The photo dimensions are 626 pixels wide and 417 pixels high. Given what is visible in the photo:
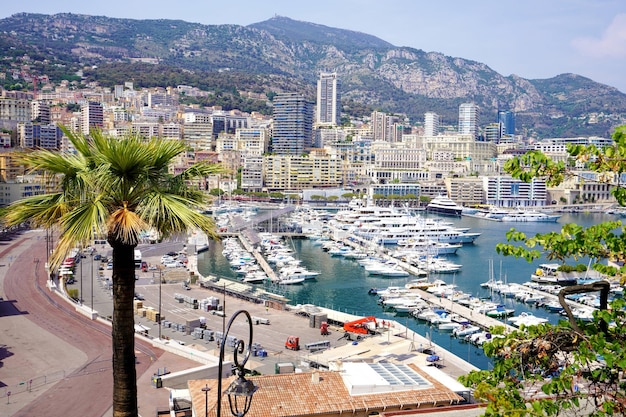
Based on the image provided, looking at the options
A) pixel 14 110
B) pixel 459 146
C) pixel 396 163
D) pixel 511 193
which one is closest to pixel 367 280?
pixel 511 193

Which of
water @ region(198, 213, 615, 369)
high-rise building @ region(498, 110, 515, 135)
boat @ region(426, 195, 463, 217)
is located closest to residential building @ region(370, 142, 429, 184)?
boat @ region(426, 195, 463, 217)

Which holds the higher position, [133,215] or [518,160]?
[518,160]

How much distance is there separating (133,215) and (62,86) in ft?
372

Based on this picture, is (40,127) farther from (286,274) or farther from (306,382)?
(306,382)

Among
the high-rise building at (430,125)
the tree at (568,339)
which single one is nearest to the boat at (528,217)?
the tree at (568,339)

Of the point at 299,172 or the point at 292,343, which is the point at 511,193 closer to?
the point at 299,172

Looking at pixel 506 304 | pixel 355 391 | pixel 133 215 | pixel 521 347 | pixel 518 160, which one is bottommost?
pixel 506 304

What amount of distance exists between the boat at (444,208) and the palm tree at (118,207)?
193ft

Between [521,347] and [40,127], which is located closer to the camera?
[521,347]

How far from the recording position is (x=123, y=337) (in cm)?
351

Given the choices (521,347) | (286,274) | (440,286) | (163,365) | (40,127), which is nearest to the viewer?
(521,347)

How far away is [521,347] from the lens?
2512mm

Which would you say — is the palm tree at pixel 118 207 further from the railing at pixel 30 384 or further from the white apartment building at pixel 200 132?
the white apartment building at pixel 200 132

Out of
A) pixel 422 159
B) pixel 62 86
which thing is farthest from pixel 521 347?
pixel 62 86
